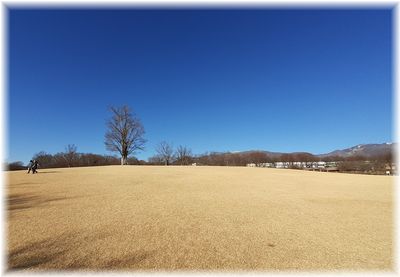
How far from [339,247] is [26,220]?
7151mm

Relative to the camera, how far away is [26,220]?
5.64 metres

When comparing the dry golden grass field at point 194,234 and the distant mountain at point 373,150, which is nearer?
the dry golden grass field at point 194,234

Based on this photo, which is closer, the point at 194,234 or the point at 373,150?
the point at 194,234

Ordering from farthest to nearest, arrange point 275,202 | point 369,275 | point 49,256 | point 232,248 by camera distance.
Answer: point 275,202 < point 232,248 < point 49,256 < point 369,275

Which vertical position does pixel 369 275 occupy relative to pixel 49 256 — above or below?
below

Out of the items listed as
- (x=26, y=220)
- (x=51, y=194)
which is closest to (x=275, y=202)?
(x=26, y=220)

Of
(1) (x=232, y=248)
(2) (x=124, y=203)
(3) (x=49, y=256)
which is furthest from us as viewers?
(2) (x=124, y=203)

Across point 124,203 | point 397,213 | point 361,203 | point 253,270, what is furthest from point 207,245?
point 361,203

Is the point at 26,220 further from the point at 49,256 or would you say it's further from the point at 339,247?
the point at 339,247

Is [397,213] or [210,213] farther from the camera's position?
[397,213]

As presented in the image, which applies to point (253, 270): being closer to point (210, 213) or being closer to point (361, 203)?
point (210, 213)

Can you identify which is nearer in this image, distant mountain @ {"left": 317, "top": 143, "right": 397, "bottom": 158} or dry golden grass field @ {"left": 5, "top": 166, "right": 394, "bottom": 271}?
dry golden grass field @ {"left": 5, "top": 166, "right": 394, "bottom": 271}

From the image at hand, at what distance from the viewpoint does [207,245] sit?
440 centimetres

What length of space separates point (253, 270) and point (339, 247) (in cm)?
210
